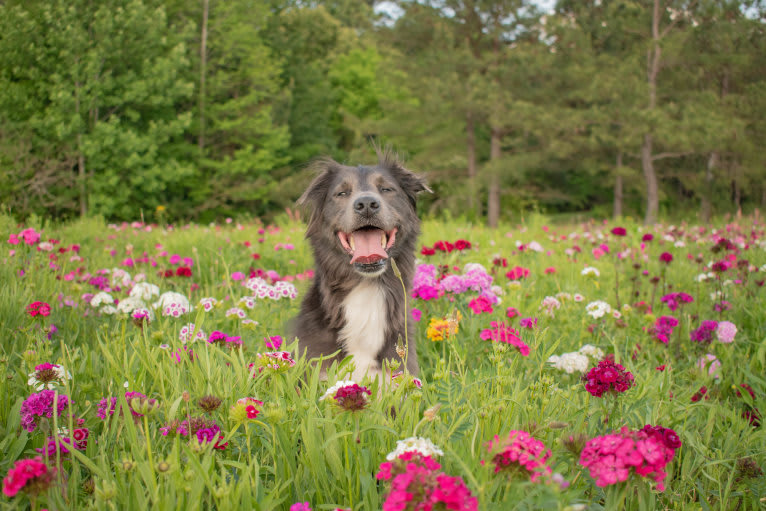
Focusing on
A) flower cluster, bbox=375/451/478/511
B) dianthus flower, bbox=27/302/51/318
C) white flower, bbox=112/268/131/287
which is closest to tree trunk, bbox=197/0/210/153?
white flower, bbox=112/268/131/287

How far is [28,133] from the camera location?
19625 mm

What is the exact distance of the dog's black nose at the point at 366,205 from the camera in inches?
117

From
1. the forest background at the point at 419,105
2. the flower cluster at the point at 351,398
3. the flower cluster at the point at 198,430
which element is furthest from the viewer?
the forest background at the point at 419,105

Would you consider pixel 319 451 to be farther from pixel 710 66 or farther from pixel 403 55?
pixel 710 66

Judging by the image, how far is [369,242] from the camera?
10.1 feet

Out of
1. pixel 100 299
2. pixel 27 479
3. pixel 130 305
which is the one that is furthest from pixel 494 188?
pixel 27 479

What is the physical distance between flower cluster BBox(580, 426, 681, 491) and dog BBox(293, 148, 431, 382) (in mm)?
1499

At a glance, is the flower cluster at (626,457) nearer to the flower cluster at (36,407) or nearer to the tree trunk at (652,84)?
the flower cluster at (36,407)

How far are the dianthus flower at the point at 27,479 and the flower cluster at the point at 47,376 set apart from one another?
0.75 m

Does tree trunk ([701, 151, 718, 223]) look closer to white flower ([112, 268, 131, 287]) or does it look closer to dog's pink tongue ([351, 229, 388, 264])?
dog's pink tongue ([351, 229, 388, 264])

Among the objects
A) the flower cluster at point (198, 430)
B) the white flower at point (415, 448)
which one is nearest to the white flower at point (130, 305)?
the flower cluster at point (198, 430)

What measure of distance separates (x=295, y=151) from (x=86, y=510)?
2879 centimetres

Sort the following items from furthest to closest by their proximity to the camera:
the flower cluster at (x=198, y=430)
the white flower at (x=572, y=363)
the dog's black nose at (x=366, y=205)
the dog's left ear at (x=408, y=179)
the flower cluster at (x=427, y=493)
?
the dog's left ear at (x=408, y=179)
the dog's black nose at (x=366, y=205)
the white flower at (x=572, y=363)
the flower cluster at (x=198, y=430)
the flower cluster at (x=427, y=493)

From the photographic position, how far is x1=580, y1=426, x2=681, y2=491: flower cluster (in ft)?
3.70
